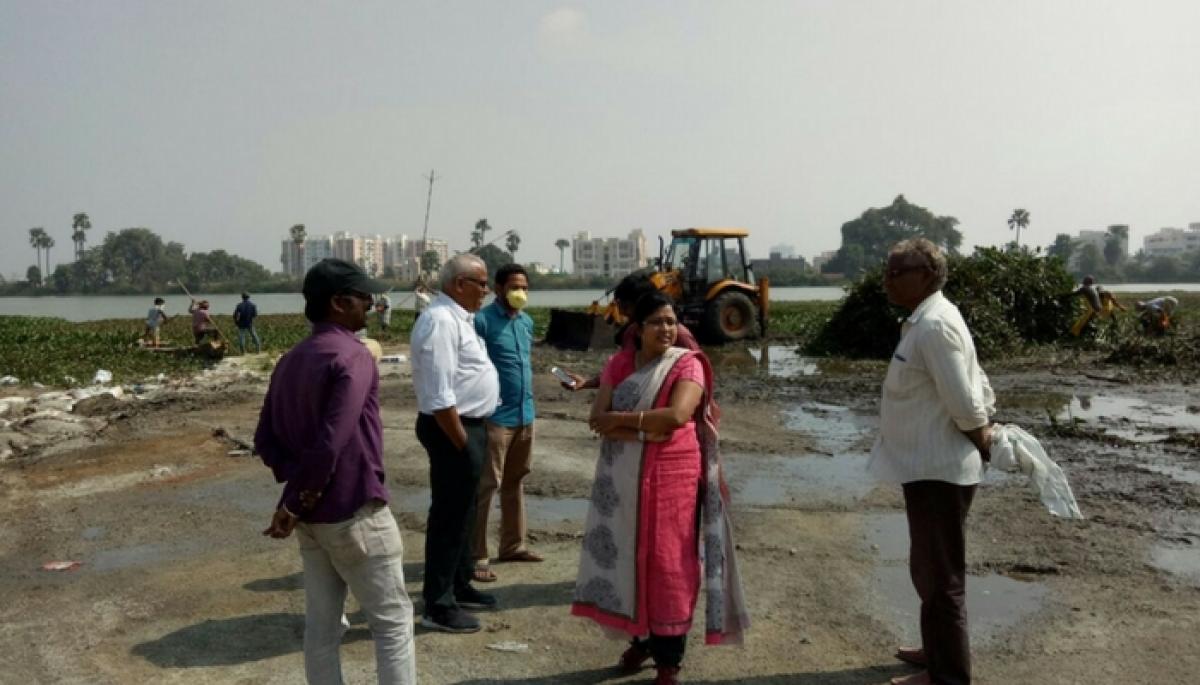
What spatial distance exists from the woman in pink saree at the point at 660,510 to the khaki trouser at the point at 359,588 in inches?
34.4

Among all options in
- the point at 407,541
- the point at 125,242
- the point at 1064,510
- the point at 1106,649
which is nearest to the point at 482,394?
the point at 407,541

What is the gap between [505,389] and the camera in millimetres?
5168

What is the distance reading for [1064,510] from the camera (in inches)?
149

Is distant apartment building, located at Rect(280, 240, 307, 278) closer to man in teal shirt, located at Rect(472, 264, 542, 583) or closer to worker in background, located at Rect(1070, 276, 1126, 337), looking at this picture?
worker in background, located at Rect(1070, 276, 1126, 337)

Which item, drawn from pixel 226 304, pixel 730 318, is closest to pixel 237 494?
pixel 730 318

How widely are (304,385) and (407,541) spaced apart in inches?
131

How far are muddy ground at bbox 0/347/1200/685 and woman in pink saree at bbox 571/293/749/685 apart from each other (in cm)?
37

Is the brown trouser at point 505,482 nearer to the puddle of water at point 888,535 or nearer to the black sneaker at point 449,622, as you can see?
Result: the black sneaker at point 449,622

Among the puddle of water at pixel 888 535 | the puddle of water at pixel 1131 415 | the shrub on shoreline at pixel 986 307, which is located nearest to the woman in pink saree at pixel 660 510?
the puddle of water at pixel 888 535

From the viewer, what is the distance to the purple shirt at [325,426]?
3064 millimetres

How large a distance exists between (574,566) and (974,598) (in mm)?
2151

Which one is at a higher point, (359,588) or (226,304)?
(359,588)

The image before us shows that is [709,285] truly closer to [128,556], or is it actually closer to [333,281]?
[128,556]

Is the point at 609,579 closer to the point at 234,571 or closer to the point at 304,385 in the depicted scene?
the point at 304,385
